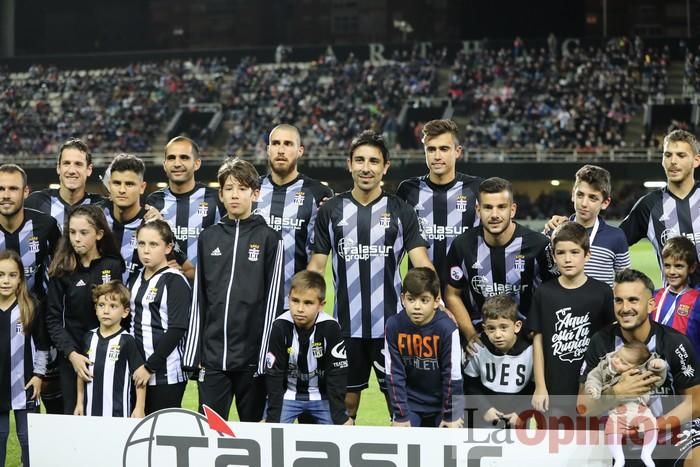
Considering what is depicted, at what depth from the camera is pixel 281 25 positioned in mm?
45906

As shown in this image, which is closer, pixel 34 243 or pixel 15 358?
pixel 15 358

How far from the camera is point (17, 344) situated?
5.47m

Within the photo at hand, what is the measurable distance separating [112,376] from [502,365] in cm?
238

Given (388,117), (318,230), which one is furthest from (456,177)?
(388,117)

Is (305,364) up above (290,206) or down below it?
below

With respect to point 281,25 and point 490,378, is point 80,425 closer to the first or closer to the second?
point 490,378

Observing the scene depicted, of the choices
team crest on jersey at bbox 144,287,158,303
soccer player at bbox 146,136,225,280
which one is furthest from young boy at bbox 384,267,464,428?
soccer player at bbox 146,136,225,280

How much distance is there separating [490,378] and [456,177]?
4.92 feet

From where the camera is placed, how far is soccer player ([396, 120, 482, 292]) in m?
5.82

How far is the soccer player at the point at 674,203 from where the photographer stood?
5.83 meters

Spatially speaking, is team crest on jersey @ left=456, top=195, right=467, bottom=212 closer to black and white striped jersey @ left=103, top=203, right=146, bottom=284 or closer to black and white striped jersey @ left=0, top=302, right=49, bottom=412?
black and white striped jersey @ left=103, top=203, right=146, bottom=284

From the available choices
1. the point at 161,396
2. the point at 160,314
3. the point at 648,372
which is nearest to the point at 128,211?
the point at 160,314

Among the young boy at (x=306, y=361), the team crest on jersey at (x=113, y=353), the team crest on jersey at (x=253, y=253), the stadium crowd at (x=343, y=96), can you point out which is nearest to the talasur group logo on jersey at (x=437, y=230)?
the young boy at (x=306, y=361)

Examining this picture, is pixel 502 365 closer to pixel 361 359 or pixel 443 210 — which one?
pixel 361 359
